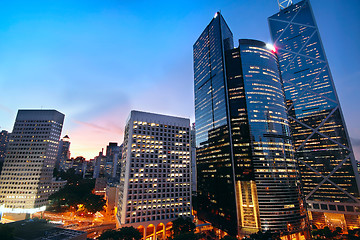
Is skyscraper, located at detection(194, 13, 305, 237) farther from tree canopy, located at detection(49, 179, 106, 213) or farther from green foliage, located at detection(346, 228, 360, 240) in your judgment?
tree canopy, located at detection(49, 179, 106, 213)

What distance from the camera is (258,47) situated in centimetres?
12312

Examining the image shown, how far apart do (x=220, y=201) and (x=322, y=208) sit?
285 feet

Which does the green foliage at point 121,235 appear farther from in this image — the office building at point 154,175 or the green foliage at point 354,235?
the green foliage at point 354,235

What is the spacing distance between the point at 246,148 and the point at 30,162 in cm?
16066

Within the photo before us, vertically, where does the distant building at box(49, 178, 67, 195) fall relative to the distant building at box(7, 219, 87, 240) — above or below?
above

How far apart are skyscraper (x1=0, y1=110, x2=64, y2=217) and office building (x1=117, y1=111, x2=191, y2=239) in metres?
77.9

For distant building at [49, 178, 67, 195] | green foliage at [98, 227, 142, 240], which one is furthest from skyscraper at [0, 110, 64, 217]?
green foliage at [98, 227, 142, 240]

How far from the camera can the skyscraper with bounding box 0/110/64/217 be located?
116688 mm

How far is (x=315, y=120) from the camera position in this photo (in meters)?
149

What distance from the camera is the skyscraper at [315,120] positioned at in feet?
410

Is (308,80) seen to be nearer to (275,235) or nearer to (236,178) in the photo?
(236,178)

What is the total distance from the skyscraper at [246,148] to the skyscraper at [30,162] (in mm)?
123911

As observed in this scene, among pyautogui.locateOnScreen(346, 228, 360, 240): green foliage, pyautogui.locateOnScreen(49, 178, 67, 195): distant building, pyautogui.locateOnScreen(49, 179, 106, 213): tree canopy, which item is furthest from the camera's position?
Answer: pyautogui.locateOnScreen(49, 178, 67, 195): distant building

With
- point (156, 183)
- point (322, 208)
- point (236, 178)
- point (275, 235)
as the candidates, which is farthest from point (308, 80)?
point (156, 183)
